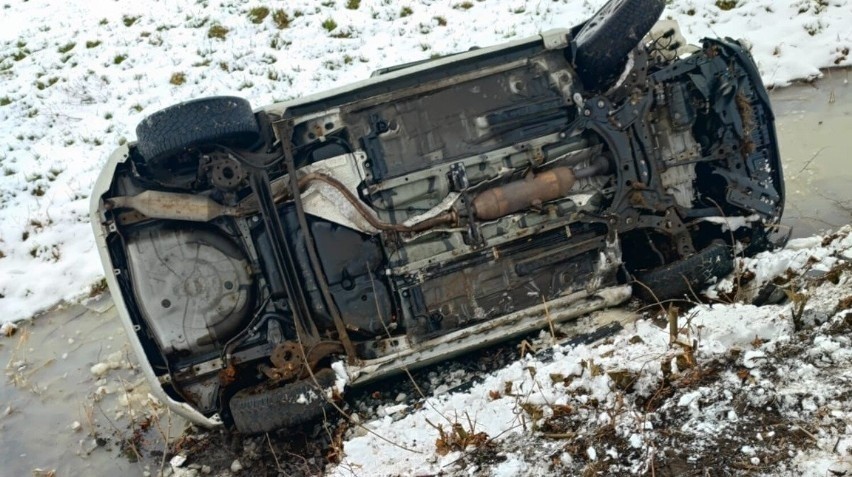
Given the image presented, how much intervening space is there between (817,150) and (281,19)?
6.16m

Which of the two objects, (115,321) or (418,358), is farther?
(115,321)

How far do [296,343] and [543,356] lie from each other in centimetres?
132

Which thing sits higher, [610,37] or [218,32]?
[218,32]

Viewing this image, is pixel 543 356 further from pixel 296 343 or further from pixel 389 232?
pixel 296 343

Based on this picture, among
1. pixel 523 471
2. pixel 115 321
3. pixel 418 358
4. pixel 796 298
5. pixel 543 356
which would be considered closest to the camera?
pixel 523 471

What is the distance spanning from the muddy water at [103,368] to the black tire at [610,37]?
196 cm

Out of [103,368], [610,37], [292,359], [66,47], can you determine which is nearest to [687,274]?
[610,37]

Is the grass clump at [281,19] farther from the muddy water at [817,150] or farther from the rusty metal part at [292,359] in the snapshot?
the rusty metal part at [292,359]

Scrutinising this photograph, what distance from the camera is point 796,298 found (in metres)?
3.12

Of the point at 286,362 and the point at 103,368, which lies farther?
the point at 103,368

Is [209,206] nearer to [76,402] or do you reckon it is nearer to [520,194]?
[520,194]

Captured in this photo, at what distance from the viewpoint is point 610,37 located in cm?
388

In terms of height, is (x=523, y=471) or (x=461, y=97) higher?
(x=461, y=97)

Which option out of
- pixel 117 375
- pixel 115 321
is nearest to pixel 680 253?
pixel 117 375
